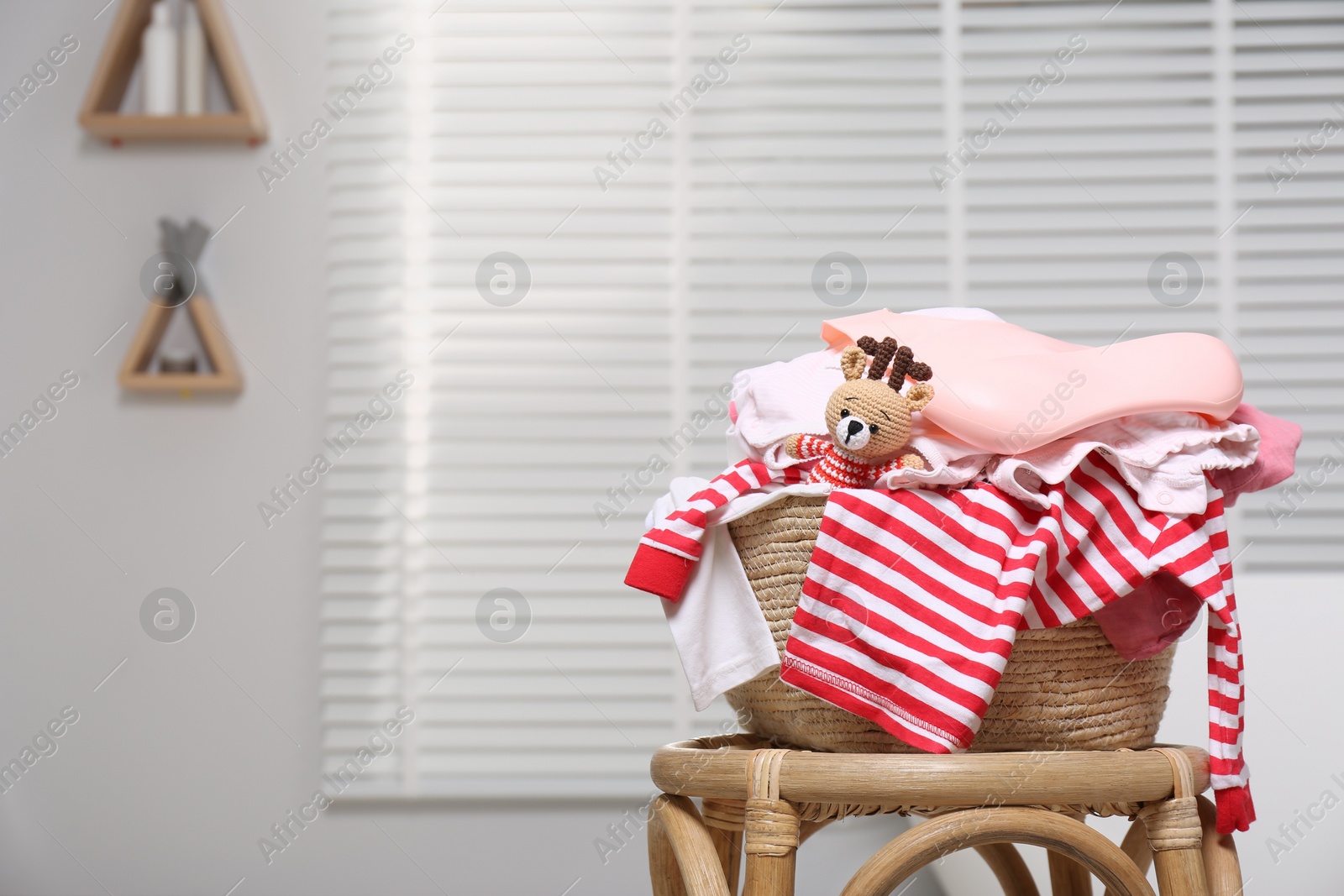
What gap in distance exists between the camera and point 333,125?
1.81m

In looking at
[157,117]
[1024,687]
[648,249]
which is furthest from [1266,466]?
[157,117]

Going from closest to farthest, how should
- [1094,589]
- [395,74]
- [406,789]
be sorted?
1. [1094,589]
2. [406,789]
3. [395,74]

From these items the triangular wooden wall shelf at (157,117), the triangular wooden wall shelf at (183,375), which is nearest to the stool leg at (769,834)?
the triangular wooden wall shelf at (183,375)

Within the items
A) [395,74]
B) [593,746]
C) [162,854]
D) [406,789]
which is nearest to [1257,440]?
[593,746]

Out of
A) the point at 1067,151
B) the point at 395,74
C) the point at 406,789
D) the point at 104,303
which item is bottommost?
the point at 406,789

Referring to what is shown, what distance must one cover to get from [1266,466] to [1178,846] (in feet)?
0.97

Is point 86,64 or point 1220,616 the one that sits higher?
point 86,64

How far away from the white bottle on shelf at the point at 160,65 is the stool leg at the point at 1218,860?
6.38ft

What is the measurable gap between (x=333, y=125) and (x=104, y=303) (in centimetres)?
57

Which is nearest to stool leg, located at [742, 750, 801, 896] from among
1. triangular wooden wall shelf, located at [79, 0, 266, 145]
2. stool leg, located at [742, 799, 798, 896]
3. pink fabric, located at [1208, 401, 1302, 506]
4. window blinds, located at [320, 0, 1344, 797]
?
stool leg, located at [742, 799, 798, 896]

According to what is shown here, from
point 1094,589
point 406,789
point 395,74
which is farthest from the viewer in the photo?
point 395,74

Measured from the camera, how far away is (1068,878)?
1.02 m

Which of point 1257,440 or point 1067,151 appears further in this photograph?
point 1067,151

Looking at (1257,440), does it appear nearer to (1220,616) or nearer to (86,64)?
(1220,616)
